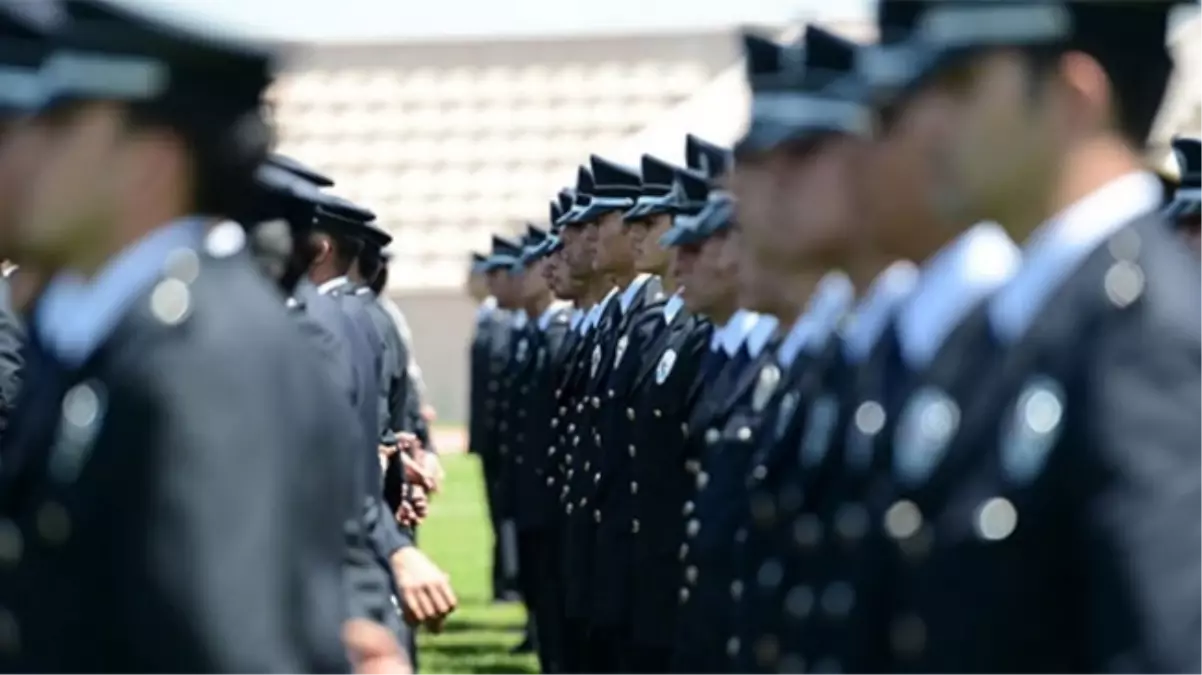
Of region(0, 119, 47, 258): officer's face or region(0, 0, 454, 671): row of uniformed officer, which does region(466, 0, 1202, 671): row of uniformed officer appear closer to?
region(0, 0, 454, 671): row of uniformed officer

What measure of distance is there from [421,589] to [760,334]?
1305 mm

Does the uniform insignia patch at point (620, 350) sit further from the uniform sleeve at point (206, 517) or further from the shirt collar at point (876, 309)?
the uniform sleeve at point (206, 517)

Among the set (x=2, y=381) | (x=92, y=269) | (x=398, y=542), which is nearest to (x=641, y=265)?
(x=2, y=381)

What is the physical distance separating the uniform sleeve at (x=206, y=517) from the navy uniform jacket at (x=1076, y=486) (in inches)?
31.1

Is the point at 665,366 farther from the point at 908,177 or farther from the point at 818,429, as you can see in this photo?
the point at 908,177

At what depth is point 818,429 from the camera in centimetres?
427

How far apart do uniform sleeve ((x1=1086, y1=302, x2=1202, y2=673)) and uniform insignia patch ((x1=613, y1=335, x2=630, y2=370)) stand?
595 cm

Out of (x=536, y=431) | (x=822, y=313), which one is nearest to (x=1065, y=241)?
(x=822, y=313)

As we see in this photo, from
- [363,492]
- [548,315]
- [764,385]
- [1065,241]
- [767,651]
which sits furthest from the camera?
[548,315]

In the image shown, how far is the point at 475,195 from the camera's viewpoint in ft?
155

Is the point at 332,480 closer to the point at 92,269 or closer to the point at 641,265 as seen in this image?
the point at 92,269

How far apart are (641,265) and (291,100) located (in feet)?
125

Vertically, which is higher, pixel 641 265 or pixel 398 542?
pixel 398 542

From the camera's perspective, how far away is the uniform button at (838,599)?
150 inches
